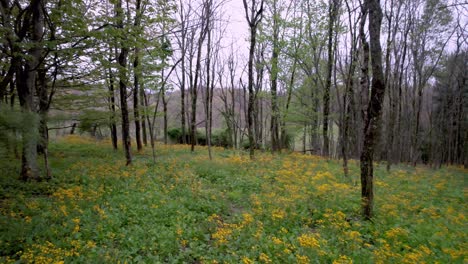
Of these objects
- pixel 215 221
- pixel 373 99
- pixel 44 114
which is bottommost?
pixel 215 221

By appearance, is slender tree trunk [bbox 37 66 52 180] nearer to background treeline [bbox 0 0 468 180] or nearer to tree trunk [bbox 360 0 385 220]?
background treeline [bbox 0 0 468 180]

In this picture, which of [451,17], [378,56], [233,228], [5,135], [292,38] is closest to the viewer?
[5,135]

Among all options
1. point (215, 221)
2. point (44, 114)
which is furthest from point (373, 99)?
point (44, 114)

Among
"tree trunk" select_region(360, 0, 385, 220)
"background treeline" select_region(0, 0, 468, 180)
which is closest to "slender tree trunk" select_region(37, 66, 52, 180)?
"background treeline" select_region(0, 0, 468, 180)

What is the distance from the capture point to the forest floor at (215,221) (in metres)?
4.43

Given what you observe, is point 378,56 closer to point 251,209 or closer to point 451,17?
point 251,209

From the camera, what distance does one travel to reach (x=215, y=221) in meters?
6.03

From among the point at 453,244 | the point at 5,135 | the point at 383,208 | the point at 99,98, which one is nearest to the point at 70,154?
the point at 99,98

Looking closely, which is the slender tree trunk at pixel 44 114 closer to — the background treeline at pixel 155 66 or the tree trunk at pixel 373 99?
the background treeline at pixel 155 66

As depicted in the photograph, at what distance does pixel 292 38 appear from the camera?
1739 centimetres

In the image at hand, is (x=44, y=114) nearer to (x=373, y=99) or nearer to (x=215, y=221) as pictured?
(x=215, y=221)

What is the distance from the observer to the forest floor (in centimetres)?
443

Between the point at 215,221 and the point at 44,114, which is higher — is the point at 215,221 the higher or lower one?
the lower one

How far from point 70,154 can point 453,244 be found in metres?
15.7
